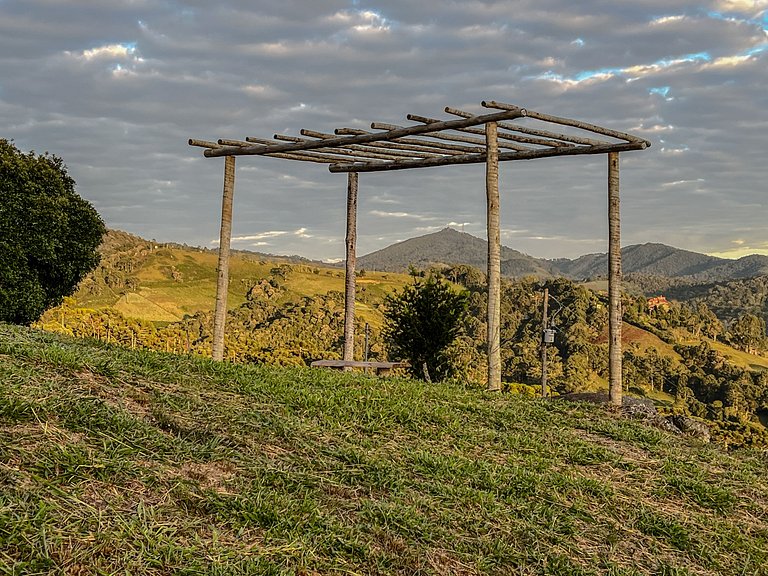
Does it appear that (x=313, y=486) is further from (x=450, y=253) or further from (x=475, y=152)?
(x=450, y=253)

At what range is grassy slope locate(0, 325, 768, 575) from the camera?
356cm

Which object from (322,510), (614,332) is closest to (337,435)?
(322,510)

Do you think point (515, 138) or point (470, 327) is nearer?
point (515, 138)

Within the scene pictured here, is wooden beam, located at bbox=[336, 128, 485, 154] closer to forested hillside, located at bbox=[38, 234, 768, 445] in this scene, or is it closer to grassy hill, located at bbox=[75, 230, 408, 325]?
forested hillside, located at bbox=[38, 234, 768, 445]

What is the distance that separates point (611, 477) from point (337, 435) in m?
2.45

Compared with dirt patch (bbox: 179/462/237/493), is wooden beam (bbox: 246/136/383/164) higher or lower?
higher

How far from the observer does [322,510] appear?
4.25 meters

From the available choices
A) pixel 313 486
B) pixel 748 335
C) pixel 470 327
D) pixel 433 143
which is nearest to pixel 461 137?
pixel 433 143

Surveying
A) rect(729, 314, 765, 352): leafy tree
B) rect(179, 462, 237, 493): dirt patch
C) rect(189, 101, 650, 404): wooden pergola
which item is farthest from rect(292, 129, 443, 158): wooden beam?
rect(729, 314, 765, 352): leafy tree

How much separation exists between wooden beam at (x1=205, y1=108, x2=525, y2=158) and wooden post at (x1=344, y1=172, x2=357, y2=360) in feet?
5.97

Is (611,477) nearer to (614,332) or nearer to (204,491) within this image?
(204,491)

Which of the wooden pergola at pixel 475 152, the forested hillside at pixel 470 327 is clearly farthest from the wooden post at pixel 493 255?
the forested hillside at pixel 470 327

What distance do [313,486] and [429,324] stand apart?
8.06 metres

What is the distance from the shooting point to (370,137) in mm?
10281
